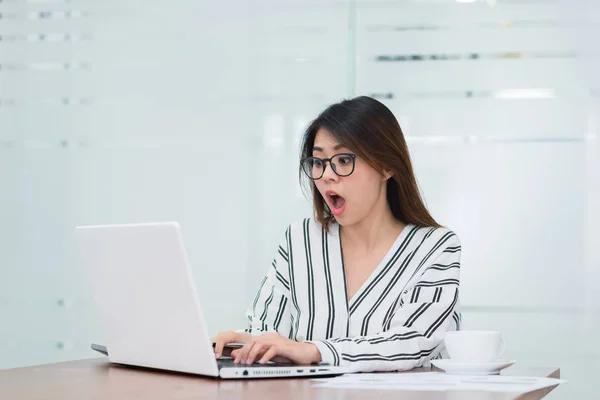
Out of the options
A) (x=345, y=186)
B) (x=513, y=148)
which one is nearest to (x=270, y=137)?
(x=513, y=148)

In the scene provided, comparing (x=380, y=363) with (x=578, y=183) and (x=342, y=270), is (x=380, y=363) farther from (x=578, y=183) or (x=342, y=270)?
(x=578, y=183)

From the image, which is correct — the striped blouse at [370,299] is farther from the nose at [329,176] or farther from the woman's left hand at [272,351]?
the nose at [329,176]

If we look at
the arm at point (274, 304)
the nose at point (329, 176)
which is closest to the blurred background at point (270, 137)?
the arm at point (274, 304)

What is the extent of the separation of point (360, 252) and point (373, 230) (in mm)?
69

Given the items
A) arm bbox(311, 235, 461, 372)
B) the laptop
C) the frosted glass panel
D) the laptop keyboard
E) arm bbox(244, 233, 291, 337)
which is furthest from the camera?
the frosted glass panel

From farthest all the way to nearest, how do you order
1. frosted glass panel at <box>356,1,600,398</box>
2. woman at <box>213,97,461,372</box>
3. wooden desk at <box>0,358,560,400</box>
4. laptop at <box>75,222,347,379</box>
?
frosted glass panel at <box>356,1,600,398</box> → woman at <box>213,97,461,372</box> → laptop at <box>75,222,347,379</box> → wooden desk at <box>0,358,560,400</box>

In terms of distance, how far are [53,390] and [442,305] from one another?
3.01 ft

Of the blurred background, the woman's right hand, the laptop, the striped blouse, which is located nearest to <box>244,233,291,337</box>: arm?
the striped blouse

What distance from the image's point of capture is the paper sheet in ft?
4.87

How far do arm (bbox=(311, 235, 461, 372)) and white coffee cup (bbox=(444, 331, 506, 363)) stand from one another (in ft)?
0.49

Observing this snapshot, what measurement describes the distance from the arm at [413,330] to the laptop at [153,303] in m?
0.08

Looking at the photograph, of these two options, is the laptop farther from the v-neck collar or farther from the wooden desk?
the v-neck collar

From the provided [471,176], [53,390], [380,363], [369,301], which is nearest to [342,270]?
[369,301]

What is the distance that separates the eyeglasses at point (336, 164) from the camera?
224 cm
